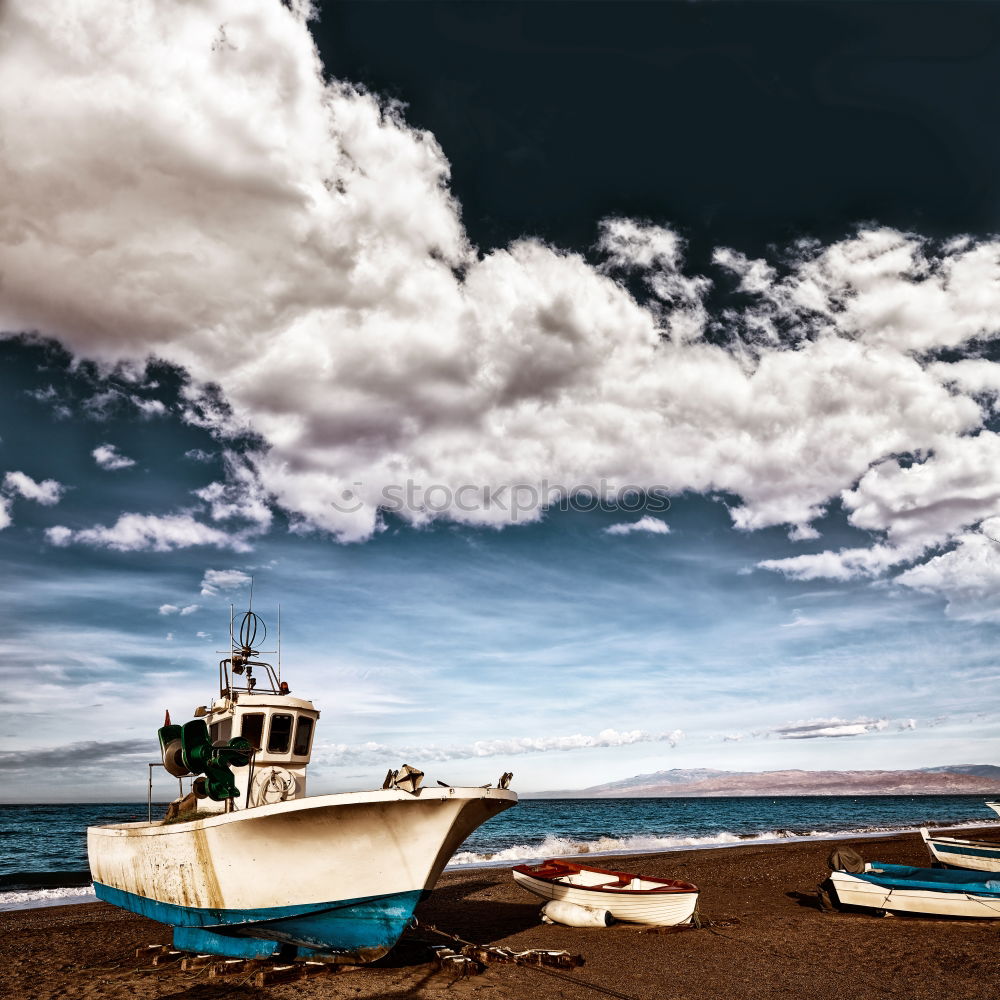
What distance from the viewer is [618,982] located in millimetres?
11836

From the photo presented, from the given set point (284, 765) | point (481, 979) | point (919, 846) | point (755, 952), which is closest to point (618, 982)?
point (481, 979)

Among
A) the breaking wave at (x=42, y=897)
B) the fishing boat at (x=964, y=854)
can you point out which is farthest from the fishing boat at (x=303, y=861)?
the fishing boat at (x=964, y=854)

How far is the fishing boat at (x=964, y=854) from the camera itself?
2150 cm

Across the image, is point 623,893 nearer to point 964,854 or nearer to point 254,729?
point 254,729

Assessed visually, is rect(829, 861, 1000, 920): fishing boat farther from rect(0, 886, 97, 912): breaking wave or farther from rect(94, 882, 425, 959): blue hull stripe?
rect(0, 886, 97, 912): breaking wave

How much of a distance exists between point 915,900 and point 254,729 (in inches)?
564

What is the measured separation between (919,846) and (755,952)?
24.8 metres

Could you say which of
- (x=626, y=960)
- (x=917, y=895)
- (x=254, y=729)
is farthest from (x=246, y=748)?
(x=917, y=895)

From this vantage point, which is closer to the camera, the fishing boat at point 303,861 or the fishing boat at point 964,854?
the fishing boat at point 303,861

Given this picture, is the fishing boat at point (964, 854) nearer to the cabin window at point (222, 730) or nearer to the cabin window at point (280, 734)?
the cabin window at point (280, 734)

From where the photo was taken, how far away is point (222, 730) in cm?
1473

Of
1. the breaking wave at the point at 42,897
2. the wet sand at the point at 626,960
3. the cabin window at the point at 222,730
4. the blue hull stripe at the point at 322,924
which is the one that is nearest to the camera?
the wet sand at the point at 626,960

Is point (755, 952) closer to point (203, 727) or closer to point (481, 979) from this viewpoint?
point (481, 979)

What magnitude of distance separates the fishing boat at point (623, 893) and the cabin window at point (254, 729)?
7405 mm
